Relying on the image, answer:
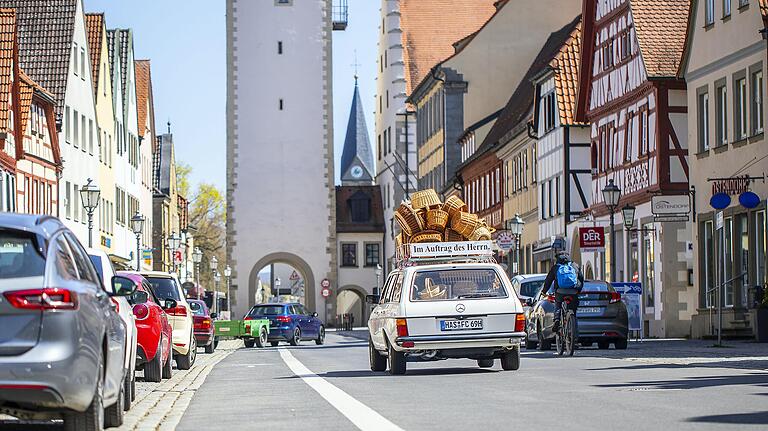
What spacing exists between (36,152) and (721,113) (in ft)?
77.1

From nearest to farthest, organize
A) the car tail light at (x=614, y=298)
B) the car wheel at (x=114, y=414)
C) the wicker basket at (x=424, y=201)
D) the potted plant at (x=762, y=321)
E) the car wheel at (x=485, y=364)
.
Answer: the car wheel at (x=114, y=414)
the car wheel at (x=485, y=364)
the car tail light at (x=614, y=298)
the potted plant at (x=762, y=321)
the wicker basket at (x=424, y=201)

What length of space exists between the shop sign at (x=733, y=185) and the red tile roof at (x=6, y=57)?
20.0 metres

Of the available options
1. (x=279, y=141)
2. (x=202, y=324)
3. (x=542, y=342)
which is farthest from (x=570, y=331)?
(x=279, y=141)

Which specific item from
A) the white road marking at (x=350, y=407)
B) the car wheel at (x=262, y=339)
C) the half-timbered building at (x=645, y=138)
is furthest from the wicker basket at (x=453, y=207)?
the car wheel at (x=262, y=339)

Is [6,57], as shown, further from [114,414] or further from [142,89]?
[142,89]

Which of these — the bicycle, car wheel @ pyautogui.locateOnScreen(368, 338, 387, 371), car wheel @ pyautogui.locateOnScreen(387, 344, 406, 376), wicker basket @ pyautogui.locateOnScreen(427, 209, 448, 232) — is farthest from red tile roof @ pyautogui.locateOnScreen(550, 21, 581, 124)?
car wheel @ pyautogui.locateOnScreen(387, 344, 406, 376)

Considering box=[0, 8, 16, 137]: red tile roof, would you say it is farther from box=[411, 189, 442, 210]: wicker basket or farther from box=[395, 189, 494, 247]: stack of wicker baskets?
box=[395, 189, 494, 247]: stack of wicker baskets

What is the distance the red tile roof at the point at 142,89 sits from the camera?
87.2 m

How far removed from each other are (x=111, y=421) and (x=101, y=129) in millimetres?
56032

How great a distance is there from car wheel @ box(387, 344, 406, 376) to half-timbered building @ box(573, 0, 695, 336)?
760 inches

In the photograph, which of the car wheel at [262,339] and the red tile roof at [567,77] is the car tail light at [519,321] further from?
the red tile roof at [567,77]

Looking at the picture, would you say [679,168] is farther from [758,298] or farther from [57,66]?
[57,66]

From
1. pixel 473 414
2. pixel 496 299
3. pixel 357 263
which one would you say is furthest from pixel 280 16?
pixel 473 414

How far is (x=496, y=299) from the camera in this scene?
860 inches
